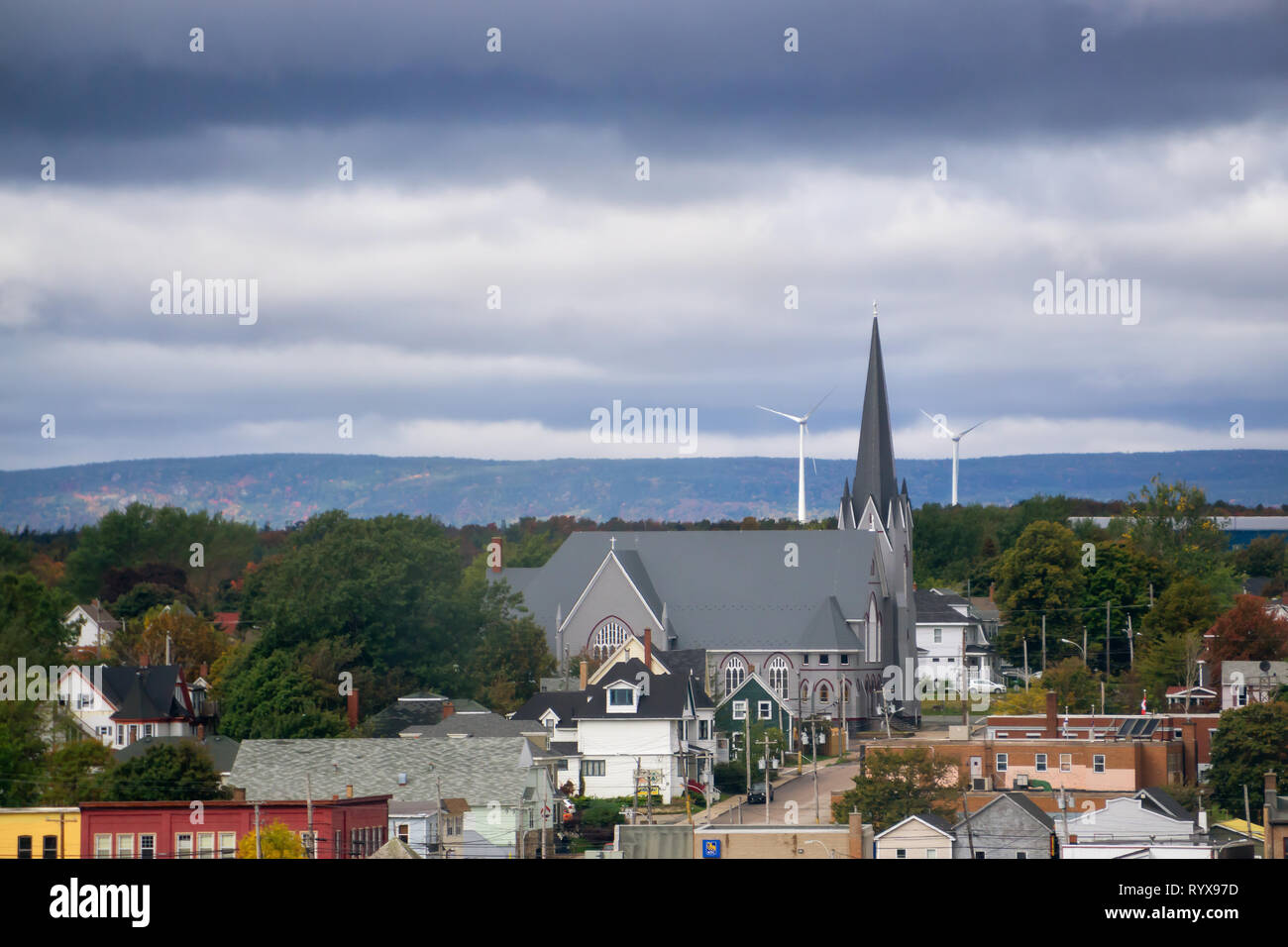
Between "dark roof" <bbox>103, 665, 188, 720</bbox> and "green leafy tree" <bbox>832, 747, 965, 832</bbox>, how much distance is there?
124 ft

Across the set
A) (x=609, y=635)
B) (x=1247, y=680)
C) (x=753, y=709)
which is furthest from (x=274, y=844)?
(x=609, y=635)

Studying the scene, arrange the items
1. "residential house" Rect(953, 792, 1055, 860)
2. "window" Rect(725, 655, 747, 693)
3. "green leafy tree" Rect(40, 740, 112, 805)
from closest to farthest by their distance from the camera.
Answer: "residential house" Rect(953, 792, 1055, 860) → "green leafy tree" Rect(40, 740, 112, 805) → "window" Rect(725, 655, 747, 693)

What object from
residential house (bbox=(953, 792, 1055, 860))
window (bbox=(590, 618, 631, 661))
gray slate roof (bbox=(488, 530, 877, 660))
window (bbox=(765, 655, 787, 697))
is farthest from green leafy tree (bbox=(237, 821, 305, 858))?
window (bbox=(765, 655, 787, 697))

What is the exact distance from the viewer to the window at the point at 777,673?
10381cm

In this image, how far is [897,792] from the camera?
5544 centimetres

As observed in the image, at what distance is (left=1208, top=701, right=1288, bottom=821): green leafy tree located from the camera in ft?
204

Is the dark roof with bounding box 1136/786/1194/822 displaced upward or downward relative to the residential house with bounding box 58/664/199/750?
downward

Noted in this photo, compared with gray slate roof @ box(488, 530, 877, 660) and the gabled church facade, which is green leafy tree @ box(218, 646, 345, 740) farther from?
gray slate roof @ box(488, 530, 877, 660)

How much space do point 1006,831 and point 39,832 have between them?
93.4ft

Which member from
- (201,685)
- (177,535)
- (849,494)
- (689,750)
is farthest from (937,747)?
(177,535)

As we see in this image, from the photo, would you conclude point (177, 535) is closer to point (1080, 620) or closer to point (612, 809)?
point (1080, 620)

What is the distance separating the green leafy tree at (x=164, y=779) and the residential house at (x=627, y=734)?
48.0ft

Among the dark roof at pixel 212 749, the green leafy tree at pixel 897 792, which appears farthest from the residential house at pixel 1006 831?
the dark roof at pixel 212 749
